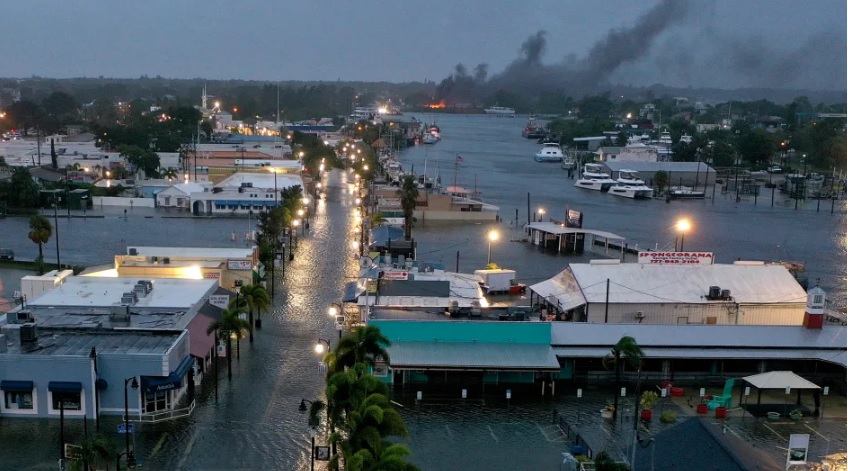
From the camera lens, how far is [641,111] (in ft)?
355

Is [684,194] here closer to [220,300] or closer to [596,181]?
[596,181]

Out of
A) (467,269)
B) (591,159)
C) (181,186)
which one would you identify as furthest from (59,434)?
(591,159)

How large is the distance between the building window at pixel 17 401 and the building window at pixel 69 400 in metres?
0.29

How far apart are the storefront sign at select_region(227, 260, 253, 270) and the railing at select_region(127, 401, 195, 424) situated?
18.1ft

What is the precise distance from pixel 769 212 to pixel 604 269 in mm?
21153

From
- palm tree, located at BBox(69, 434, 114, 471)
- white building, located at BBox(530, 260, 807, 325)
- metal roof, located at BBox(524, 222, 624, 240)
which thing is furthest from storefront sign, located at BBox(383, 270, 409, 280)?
metal roof, located at BBox(524, 222, 624, 240)

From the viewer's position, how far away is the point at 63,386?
9914 millimetres

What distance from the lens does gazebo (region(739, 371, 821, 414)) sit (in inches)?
434

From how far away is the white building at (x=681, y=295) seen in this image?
1375cm

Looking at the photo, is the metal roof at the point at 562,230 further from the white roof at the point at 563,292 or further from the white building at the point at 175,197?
the white building at the point at 175,197

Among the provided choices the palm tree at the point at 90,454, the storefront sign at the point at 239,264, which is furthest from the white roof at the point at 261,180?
the palm tree at the point at 90,454

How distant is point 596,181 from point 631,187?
9.02 feet

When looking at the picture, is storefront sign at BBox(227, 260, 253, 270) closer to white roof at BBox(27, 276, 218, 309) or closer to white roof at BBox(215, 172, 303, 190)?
white roof at BBox(27, 276, 218, 309)

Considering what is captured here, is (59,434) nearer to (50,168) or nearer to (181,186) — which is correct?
(181,186)
